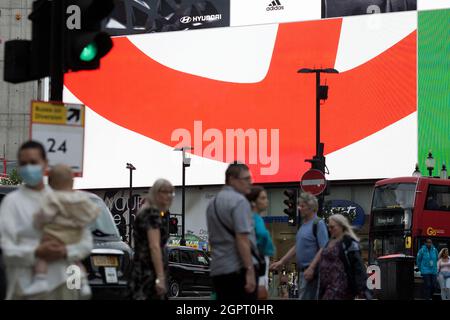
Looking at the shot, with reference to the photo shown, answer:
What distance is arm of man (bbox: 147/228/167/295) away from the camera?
988 cm

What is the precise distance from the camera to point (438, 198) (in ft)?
110

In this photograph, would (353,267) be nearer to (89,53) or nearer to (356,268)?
(356,268)

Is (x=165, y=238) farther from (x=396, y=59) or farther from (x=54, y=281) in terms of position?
(x=396, y=59)

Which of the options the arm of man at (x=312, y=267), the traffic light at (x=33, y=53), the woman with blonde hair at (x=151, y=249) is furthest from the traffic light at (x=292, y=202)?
the traffic light at (x=33, y=53)

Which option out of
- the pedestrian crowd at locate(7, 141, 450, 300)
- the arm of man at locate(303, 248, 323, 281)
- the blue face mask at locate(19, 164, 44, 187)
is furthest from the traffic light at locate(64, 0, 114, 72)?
the arm of man at locate(303, 248, 323, 281)

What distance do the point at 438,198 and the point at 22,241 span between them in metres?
26.9

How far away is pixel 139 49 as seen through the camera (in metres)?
74.7

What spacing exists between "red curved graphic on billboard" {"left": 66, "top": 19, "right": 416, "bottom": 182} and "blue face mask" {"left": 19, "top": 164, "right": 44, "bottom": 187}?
59.1 meters

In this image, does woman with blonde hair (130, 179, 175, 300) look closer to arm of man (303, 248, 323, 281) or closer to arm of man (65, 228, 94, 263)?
arm of man (65, 228, 94, 263)

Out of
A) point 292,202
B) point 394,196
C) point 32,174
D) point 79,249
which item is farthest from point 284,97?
point 32,174

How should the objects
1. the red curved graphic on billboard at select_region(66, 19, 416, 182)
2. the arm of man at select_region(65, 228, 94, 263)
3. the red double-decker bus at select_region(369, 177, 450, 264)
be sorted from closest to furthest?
the arm of man at select_region(65, 228, 94, 263)
the red double-decker bus at select_region(369, 177, 450, 264)
the red curved graphic on billboard at select_region(66, 19, 416, 182)

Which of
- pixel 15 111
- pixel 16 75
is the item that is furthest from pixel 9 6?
pixel 16 75

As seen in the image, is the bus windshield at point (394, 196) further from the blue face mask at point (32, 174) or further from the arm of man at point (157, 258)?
the blue face mask at point (32, 174)
